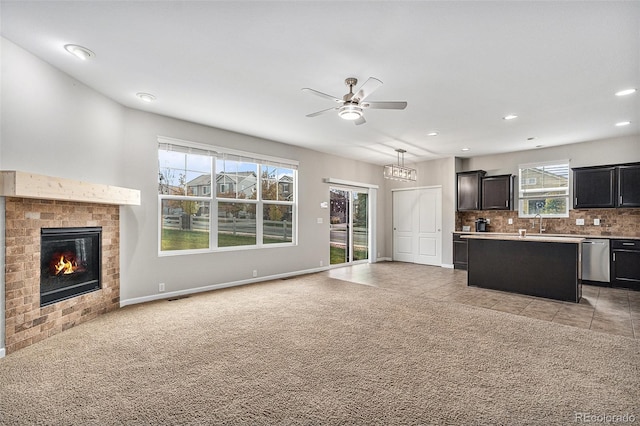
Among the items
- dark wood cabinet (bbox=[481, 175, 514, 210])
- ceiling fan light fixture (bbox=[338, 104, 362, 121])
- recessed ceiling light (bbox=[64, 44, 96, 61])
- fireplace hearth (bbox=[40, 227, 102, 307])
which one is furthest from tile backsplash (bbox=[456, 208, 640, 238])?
recessed ceiling light (bbox=[64, 44, 96, 61])

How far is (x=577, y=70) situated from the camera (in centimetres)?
326

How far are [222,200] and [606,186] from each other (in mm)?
7073

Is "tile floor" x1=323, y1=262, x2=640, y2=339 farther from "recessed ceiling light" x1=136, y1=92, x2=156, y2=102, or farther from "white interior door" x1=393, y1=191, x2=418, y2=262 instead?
"recessed ceiling light" x1=136, y1=92, x2=156, y2=102

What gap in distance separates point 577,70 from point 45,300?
235 inches

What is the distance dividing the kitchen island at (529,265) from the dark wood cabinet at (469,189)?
7.15 feet

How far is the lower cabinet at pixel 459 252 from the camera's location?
295 inches

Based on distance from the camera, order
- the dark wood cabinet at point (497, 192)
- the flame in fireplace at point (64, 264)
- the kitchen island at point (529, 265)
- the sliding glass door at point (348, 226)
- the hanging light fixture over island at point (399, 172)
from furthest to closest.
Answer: the sliding glass door at point (348, 226) → the dark wood cabinet at point (497, 192) → the hanging light fixture over island at point (399, 172) → the kitchen island at point (529, 265) → the flame in fireplace at point (64, 264)

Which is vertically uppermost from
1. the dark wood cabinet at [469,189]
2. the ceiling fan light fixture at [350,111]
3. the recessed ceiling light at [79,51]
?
the recessed ceiling light at [79,51]

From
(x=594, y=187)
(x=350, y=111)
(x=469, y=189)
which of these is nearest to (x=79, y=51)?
(x=350, y=111)

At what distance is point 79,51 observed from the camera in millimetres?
2939

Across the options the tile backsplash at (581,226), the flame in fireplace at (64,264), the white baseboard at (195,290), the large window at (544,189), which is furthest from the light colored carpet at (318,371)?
the large window at (544,189)

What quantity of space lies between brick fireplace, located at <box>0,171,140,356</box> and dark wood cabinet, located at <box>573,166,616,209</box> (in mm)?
7852

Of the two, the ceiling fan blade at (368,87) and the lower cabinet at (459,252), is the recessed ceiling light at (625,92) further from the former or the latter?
the lower cabinet at (459,252)

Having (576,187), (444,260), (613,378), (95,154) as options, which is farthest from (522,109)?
(95,154)
